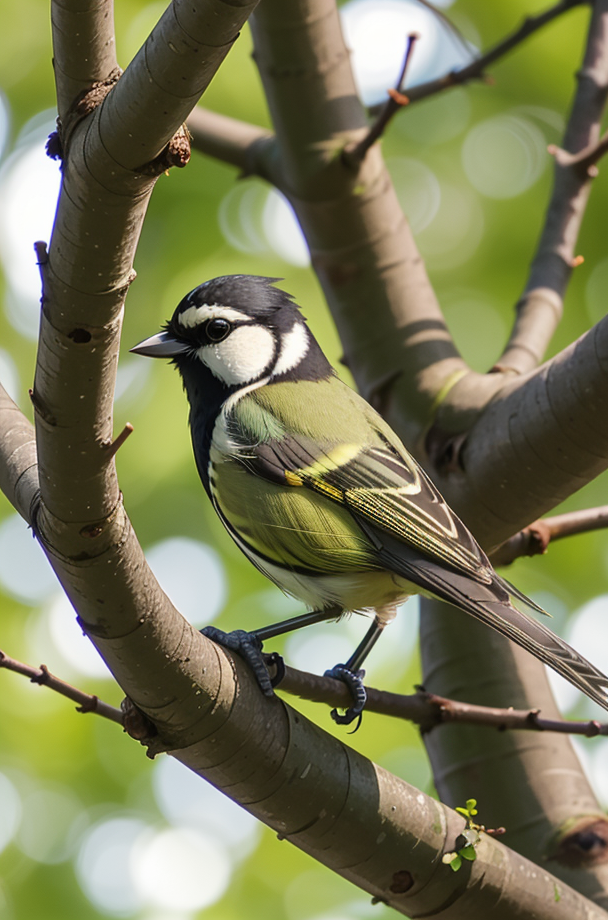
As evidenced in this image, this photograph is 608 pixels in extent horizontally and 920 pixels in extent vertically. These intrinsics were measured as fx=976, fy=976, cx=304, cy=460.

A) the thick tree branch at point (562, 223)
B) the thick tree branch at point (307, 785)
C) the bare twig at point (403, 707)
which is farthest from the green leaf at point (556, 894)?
the thick tree branch at point (562, 223)

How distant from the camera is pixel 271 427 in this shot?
108 inches

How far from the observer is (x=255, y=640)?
7.29 ft

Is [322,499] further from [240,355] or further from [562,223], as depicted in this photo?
[562,223]

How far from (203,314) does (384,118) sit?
0.80 m

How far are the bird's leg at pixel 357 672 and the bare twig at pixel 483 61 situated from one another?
1933 mm

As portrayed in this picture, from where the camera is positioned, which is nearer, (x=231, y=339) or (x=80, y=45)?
(x=80, y=45)

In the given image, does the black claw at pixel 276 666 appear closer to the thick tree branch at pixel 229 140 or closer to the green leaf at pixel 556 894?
the green leaf at pixel 556 894

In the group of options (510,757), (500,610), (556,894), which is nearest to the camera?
(556,894)

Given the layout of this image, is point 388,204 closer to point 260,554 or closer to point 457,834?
point 260,554

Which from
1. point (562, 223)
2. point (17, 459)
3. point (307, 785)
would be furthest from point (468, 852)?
point (562, 223)

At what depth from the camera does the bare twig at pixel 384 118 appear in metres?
2.74

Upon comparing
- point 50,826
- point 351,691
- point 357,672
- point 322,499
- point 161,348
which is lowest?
point 50,826

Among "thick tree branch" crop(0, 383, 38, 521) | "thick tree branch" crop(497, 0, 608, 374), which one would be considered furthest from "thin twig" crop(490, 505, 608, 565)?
"thick tree branch" crop(0, 383, 38, 521)

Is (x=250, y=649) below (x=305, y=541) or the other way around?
below
